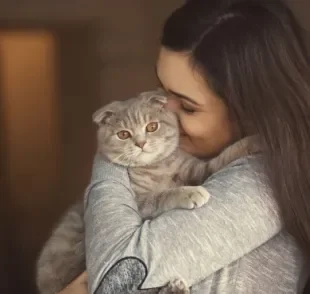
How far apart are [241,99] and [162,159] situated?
0.96 ft

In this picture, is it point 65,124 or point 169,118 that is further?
point 65,124

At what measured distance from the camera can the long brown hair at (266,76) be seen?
46.6 inches

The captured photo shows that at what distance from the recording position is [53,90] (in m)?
1.93

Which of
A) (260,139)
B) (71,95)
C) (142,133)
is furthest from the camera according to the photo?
(71,95)

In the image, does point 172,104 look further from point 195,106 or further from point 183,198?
point 183,198

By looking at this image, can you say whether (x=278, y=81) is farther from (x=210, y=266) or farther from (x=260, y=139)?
(x=210, y=266)

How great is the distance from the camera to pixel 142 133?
1.40 m

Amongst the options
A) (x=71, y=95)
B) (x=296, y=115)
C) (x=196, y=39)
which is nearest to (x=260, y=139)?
(x=296, y=115)

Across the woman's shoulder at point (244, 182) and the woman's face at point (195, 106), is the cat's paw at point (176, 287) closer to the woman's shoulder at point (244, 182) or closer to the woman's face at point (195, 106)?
the woman's shoulder at point (244, 182)

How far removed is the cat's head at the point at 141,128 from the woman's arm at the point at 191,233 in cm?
24

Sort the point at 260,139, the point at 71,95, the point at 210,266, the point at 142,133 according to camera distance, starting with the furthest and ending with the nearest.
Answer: the point at 71,95
the point at 142,133
the point at 260,139
the point at 210,266

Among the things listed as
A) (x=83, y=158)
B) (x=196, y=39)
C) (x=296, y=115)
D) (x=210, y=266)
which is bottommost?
(x=83, y=158)

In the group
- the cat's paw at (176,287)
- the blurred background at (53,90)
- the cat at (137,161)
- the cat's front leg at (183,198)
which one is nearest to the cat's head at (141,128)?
the cat at (137,161)

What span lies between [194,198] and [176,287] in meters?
0.18
